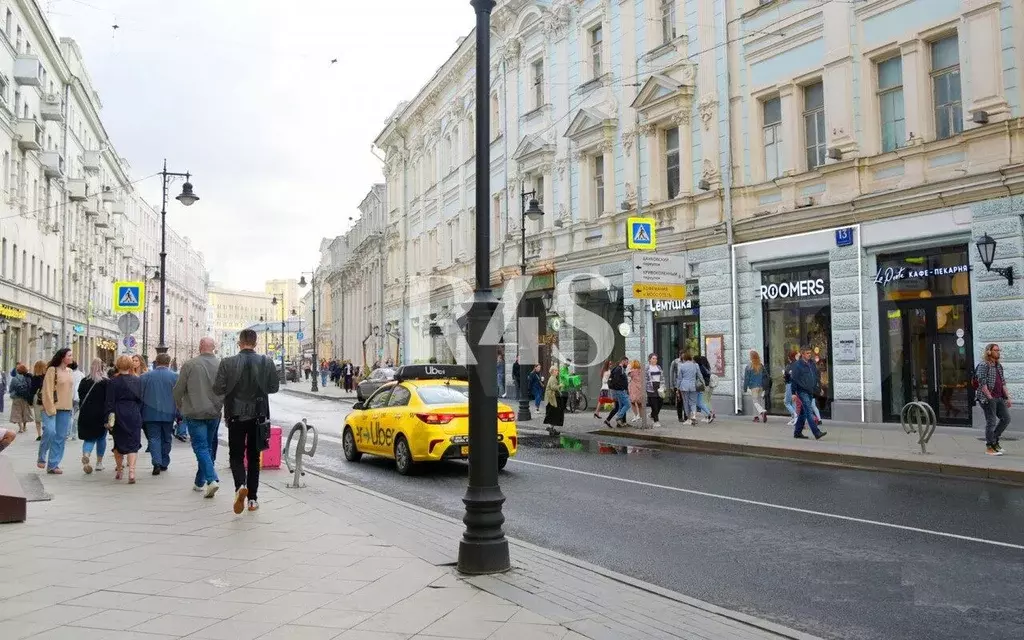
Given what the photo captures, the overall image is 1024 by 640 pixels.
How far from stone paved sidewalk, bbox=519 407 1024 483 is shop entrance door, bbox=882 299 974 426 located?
62cm

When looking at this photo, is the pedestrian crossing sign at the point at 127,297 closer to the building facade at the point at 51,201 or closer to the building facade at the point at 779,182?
the building facade at the point at 51,201

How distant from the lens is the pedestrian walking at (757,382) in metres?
20.0

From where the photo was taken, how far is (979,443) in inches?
571

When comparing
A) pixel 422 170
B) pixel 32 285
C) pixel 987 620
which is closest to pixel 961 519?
pixel 987 620

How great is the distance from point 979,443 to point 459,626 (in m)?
12.8

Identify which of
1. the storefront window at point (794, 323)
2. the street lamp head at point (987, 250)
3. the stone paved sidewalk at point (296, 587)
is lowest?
the stone paved sidewalk at point (296, 587)

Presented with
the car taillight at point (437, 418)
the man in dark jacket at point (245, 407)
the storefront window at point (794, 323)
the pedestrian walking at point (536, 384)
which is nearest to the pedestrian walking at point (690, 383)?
the storefront window at point (794, 323)

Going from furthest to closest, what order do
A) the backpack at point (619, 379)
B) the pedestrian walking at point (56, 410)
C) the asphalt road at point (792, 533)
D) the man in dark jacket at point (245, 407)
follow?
Result: the backpack at point (619, 379), the pedestrian walking at point (56, 410), the man in dark jacket at point (245, 407), the asphalt road at point (792, 533)

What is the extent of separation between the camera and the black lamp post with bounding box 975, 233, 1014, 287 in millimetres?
15430

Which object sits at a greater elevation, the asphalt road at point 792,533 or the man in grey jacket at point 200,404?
the man in grey jacket at point 200,404

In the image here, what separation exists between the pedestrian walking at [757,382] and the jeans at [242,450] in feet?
45.7

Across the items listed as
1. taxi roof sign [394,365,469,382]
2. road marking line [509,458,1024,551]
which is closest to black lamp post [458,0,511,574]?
road marking line [509,458,1024,551]

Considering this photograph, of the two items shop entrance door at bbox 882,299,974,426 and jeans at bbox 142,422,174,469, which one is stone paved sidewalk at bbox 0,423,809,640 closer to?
jeans at bbox 142,422,174,469

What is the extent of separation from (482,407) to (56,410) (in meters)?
9.00
